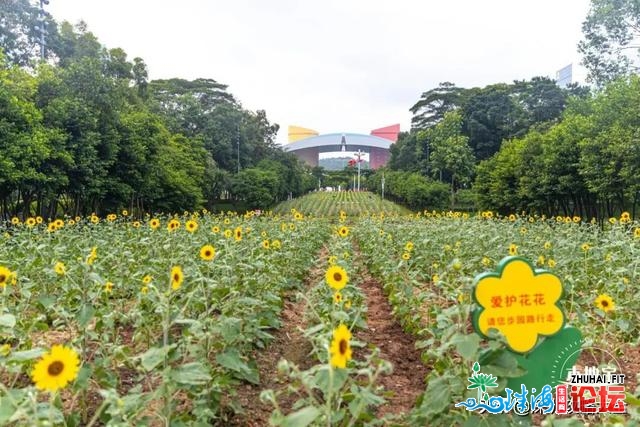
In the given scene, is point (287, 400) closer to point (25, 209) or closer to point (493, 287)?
point (493, 287)

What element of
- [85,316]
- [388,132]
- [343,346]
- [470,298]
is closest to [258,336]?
[85,316]

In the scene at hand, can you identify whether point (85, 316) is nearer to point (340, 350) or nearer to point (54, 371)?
point (54, 371)

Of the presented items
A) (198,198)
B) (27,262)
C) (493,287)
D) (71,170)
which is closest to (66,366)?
(493,287)

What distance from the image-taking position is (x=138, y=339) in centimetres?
321

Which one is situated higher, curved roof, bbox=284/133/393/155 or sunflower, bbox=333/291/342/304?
curved roof, bbox=284/133/393/155

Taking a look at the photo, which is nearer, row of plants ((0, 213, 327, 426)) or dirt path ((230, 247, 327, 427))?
row of plants ((0, 213, 327, 426))

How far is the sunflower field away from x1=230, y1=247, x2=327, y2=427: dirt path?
0.02 meters

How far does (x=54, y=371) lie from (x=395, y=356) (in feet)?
11.5

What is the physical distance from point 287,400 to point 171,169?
20054 mm

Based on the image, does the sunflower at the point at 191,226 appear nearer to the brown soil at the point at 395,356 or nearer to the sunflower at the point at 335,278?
the brown soil at the point at 395,356

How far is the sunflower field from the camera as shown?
189cm

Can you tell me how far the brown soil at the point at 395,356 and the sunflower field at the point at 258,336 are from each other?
0.07ft

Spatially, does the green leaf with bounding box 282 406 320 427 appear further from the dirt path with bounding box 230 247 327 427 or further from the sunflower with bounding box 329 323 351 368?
the dirt path with bounding box 230 247 327 427

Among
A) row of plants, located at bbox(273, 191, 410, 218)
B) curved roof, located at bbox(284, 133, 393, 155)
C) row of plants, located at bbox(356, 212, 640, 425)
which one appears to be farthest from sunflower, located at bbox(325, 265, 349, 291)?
curved roof, located at bbox(284, 133, 393, 155)
